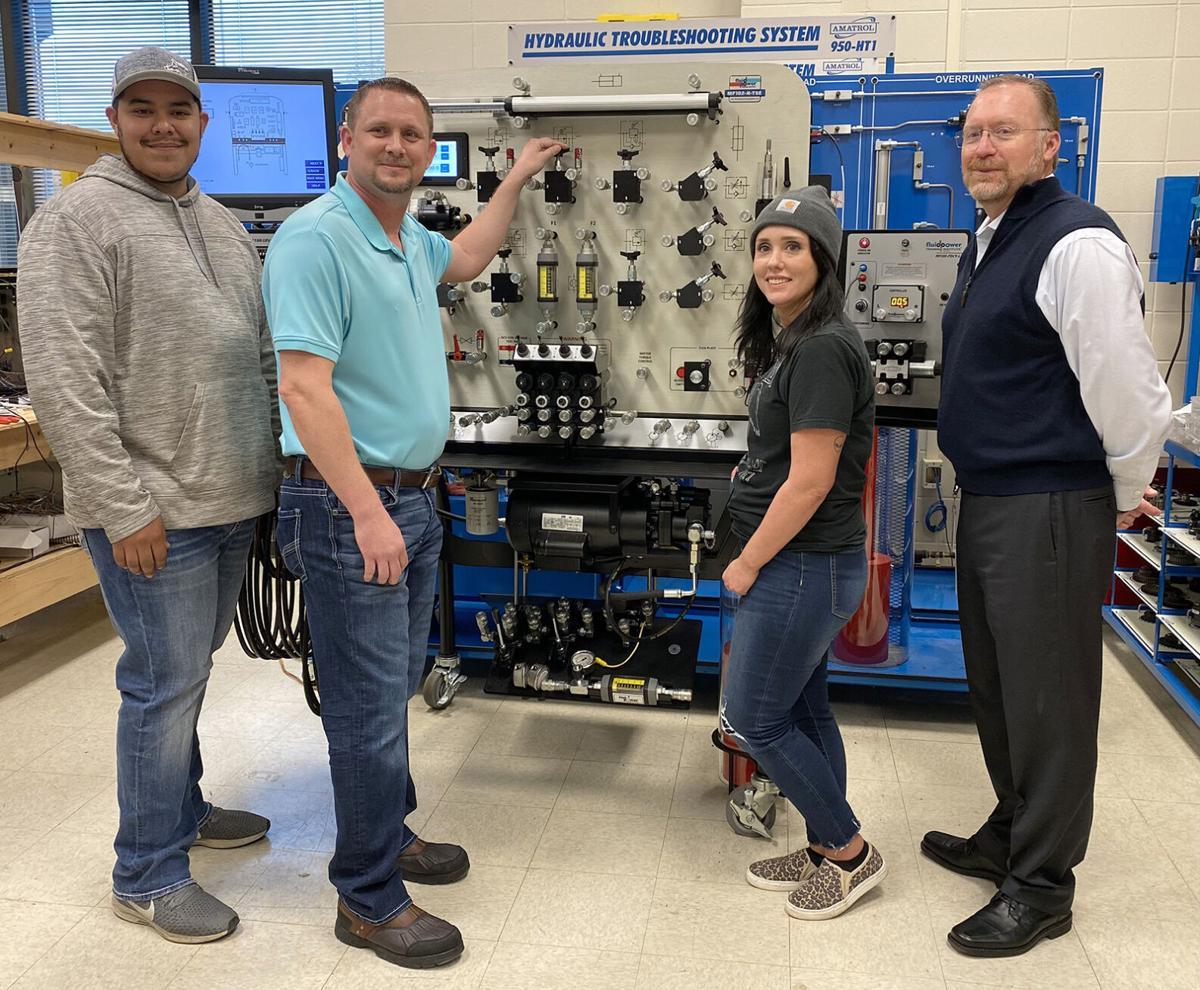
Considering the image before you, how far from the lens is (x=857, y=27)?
14.0ft

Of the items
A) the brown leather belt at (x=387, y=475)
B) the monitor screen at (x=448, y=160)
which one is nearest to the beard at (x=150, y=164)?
the brown leather belt at (x=387, y=475)

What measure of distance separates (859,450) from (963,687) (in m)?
1.69

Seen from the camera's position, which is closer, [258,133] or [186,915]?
[186,915]

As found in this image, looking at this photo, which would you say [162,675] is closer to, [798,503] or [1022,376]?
[798,503]

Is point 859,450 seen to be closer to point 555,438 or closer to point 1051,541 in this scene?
point 1051,541

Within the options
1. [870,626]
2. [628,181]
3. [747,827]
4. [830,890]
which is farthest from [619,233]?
[830,890]

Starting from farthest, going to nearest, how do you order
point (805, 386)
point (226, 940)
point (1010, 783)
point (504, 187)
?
point (504, 187), point (1010, 783), point (226, 940), point (805, 386)

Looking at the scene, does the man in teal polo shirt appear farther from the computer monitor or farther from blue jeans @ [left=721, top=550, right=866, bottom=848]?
the computer monitor

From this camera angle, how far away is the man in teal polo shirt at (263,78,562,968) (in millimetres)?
1955

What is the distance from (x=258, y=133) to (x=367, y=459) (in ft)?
6.72

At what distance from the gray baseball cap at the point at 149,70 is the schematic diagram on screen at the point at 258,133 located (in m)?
1.50

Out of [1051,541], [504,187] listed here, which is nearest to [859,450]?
[1051,541]

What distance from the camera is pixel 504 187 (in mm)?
2844

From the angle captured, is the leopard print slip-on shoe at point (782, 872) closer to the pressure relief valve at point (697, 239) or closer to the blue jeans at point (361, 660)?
the blue jeans at point (361, 660)
